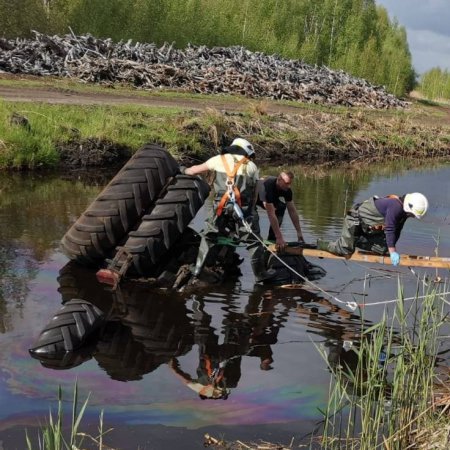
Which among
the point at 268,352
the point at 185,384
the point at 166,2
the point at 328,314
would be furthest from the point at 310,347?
the point at 166,2

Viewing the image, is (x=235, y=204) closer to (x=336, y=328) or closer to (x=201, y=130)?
(x=336, y=328)

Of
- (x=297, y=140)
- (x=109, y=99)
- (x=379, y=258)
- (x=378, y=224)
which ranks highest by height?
(x=109, y=99)

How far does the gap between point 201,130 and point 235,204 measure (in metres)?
10.7

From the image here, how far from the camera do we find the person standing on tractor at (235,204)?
7.56 m

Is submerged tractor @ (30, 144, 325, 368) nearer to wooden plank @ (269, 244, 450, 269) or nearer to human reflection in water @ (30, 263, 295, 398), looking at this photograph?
human reflection in water @ (30, 263, 295, 398)

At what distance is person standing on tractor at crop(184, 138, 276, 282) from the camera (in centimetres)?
756

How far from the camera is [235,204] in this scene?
7.52 meters

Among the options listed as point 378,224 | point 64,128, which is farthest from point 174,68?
point 378,224

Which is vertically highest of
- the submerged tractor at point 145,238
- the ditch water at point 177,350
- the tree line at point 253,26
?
the tree line at point 253,26

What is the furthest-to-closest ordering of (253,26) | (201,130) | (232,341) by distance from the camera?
(253,26) < (201,130) < (232,341)

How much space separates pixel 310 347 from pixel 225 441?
1.98 metres

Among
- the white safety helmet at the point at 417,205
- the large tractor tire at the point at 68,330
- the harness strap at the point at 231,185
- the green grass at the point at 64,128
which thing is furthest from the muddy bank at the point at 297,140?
the large tractor tire at the point at 68,330

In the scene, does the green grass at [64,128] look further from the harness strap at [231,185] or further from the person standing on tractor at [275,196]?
the harness strap at [231,185]

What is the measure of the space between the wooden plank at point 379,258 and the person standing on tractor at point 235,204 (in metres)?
0.32
